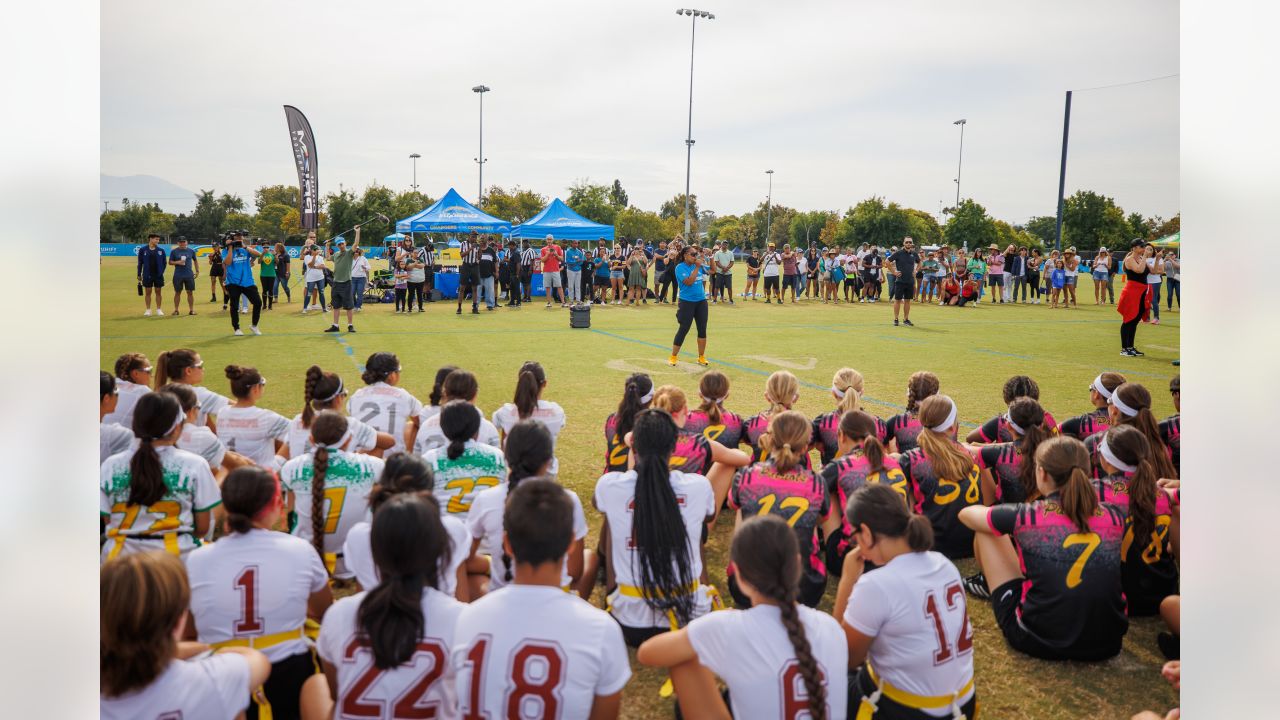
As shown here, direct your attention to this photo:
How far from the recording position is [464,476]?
455 cm

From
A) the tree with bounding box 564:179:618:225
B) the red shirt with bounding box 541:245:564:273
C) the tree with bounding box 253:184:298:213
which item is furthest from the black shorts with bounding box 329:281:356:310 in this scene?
the tree with bounding box 253:184:298:213

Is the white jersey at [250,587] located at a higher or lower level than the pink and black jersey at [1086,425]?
lower

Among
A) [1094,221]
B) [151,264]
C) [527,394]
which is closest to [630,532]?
[527,394]

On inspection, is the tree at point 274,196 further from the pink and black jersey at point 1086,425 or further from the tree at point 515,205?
the pink and black jersey at point 1086,425

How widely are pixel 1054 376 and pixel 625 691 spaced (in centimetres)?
1061

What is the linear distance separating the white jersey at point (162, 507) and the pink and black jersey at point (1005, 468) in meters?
4.68

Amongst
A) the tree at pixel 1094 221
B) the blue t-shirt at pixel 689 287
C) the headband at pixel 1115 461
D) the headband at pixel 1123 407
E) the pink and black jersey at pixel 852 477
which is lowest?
the pink and black jersey at pixel 852 477

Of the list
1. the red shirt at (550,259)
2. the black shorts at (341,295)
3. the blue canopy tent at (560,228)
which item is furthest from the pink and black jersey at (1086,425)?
the blue canopy tent at (560,228)

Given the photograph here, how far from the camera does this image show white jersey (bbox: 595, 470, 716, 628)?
388 cm

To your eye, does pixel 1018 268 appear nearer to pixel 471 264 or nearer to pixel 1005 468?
pixel 471 264

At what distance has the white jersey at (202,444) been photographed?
4.91 metres

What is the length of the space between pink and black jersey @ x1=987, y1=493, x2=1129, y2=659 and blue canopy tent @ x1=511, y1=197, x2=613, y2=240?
2352 centimetres

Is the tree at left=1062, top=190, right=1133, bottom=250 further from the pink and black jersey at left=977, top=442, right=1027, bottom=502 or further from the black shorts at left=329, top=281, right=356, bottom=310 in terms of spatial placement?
the pink and black jersey at left=977, top=442, right=1027, bottom=502

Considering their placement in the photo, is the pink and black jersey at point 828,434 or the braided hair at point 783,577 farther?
the pink and black jersey at point 828,434
